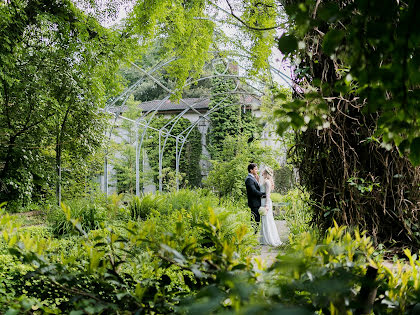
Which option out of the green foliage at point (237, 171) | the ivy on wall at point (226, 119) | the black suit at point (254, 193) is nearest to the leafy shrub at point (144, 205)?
the black suit at point (254, 193)

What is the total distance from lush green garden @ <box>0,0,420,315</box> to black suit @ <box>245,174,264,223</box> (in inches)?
17.7

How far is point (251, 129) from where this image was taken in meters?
20.9

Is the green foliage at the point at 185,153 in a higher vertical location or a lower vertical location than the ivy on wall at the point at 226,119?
lower

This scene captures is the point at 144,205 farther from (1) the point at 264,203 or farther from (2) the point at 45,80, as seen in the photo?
(2) the point at 45,80

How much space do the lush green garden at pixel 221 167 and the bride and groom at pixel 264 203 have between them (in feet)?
1.28

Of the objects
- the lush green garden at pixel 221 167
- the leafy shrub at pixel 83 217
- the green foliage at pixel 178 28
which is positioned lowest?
the leafy shrub at pixel 83 217

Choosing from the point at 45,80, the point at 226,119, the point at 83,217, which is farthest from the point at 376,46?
the point at 226,119

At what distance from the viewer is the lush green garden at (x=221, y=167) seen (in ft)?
2.95

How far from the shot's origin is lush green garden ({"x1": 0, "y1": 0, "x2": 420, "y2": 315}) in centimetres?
90

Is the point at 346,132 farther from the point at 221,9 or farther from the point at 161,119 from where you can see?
the point at 161,119

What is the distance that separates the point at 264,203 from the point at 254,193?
0.29 m

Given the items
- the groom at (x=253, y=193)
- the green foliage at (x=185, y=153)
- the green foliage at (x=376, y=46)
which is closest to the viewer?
the green foliage at (x=376, y=46)

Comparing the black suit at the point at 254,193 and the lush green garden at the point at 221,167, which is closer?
the lush green garden at the point at 221,167

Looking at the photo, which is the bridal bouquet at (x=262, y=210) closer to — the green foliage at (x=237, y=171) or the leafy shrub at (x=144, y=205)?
the leafy shrub at (x=144, y=205)
